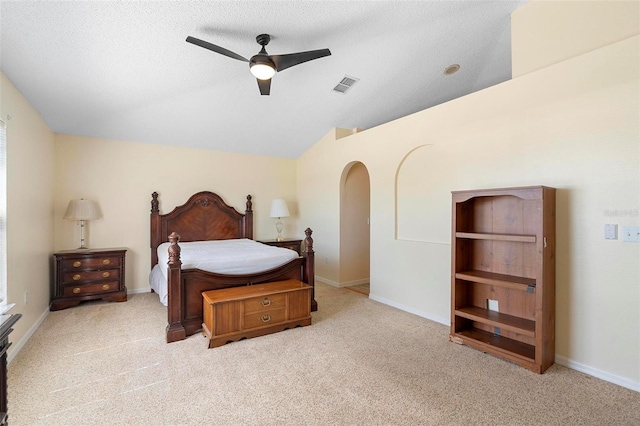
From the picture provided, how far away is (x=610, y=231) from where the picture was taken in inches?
90.4

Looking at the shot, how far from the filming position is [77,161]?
174 inches

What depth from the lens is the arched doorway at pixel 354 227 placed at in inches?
202

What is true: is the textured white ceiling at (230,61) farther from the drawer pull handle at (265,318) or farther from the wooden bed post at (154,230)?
the drawer pull handle at (265,318)

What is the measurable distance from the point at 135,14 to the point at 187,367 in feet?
9.25

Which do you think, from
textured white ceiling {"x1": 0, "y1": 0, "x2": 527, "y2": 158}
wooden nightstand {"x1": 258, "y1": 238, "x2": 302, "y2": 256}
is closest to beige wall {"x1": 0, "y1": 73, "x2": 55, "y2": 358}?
textured white ceiling {"x1": 0, "y1": 0, "x2": 527, "y2": 158}

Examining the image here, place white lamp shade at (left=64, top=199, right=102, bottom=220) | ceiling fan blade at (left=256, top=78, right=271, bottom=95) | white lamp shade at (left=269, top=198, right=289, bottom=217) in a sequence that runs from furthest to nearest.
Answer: white lamp shade at (left=269, top=198, right=289, bottom=217) → white lamp shade at (left=64, top=199, right=102, bottom=220) → ceiling fan blade at (left=256, top=78, right=271, bottom=95)

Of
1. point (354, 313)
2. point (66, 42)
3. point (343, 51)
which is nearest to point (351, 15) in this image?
point (343, 51)

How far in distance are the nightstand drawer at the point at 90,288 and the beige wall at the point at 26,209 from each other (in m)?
0.22

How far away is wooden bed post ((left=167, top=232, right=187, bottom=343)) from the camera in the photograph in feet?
9.82

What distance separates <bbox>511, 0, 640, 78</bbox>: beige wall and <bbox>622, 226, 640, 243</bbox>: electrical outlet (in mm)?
1164

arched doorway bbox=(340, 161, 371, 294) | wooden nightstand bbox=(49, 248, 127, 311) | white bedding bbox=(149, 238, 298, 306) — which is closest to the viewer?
white bedding bbox=(149, 238, 298, 306)

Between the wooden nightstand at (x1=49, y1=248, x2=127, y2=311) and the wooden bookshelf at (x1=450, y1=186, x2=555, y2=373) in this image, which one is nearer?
the wooden bookshelf at (x1=450, y1=186, x2=555, y2=373)

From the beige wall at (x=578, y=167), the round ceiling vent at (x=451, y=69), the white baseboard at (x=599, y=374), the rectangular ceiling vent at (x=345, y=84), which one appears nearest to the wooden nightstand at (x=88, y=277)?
the rectangular ceiling vent at (x=345, y=84)

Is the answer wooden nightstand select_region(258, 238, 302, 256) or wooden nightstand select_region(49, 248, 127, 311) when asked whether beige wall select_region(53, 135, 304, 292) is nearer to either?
wooden nightstand select_region(49, 248, 127, 311)
